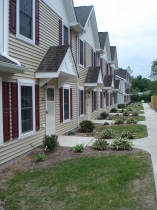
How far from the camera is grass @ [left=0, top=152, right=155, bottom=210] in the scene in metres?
4.22

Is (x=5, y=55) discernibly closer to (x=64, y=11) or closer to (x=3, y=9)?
(x=3, y=9)

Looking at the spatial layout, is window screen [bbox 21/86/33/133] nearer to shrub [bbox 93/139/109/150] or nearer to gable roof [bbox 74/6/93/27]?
shrub [bbox 93/139/109/150]

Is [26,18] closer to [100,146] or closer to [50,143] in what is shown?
[50,143]

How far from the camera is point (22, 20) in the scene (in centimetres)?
736

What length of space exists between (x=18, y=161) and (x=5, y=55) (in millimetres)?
3148

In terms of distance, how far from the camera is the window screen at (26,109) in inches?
291

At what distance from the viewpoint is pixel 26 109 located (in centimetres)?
759

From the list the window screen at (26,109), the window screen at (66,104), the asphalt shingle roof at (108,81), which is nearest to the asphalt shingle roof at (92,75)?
the window screen at (66,104)

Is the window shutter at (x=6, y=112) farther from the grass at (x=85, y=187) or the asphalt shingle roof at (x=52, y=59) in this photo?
the asphalt shingle roof at (x=52, y=59)

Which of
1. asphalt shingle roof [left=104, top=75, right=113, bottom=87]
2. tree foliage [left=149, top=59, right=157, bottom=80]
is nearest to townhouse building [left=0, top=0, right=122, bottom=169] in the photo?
asphalt shingle roof [left=104, top=75, right=113, bottom=87]

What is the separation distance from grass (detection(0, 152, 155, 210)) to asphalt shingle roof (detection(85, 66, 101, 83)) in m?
9.20

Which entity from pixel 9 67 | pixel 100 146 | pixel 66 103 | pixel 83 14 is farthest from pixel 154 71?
pixel 9 67

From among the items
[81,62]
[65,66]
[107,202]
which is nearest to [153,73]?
[81,62]

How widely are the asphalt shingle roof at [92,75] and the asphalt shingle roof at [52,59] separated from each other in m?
6.36
